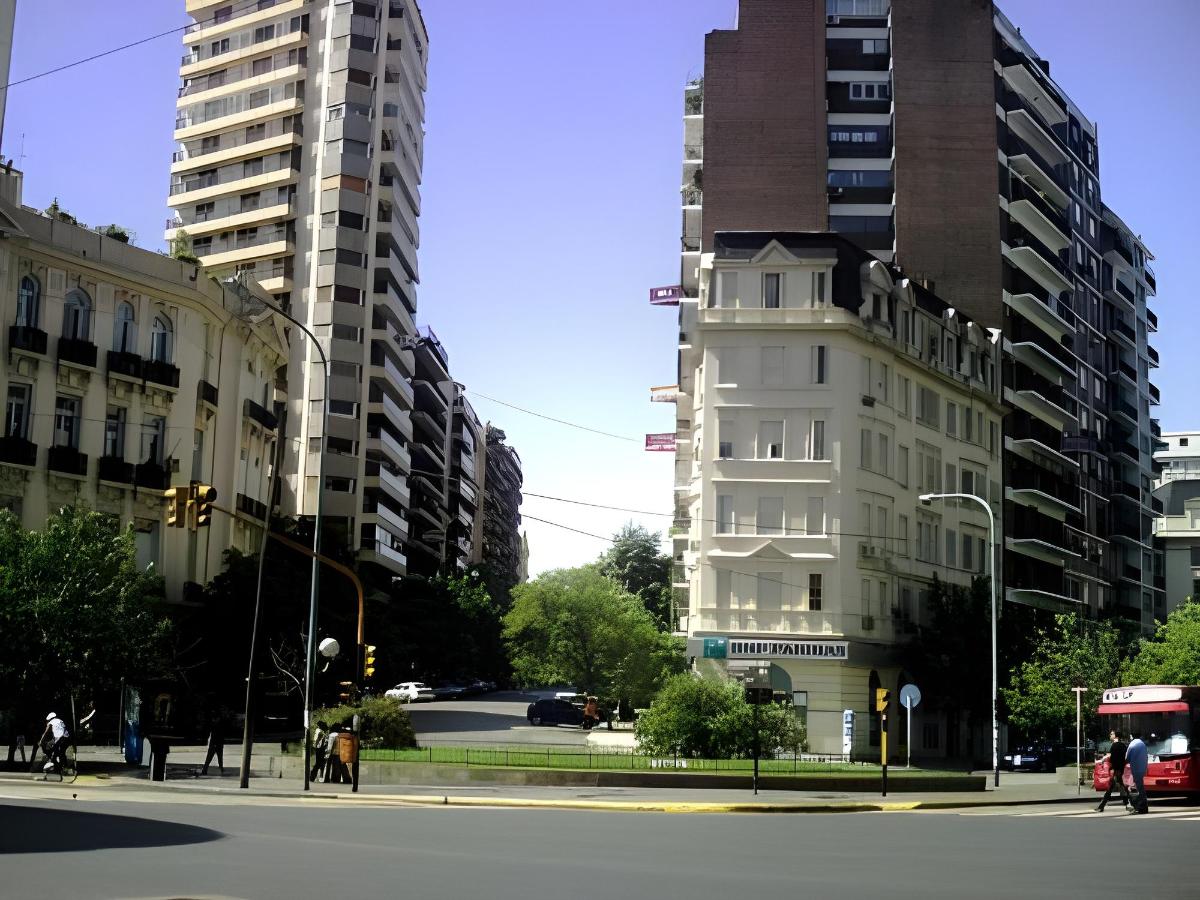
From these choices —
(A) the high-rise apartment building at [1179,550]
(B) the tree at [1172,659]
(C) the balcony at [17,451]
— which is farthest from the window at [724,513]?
(A) the high-rise apartment building at [1179,550]

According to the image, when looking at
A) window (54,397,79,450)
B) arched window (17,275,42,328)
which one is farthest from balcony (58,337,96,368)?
window (54,397,79,450)

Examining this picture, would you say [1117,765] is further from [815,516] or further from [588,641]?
[588,641]

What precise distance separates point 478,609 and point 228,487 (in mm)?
55928

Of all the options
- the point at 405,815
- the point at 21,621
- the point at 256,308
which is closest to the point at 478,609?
the point at 256,308

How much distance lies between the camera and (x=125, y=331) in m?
57.1

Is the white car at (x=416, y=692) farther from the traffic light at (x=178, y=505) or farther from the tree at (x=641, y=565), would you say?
the traffic light at (x=178, y=505)

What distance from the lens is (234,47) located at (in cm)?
9306

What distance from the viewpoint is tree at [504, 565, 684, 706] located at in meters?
84.1

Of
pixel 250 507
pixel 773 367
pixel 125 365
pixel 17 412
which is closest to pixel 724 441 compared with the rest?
pixel 773 367

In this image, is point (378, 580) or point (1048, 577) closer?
point (1048, 577)

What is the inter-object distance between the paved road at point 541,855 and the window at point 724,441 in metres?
33.9

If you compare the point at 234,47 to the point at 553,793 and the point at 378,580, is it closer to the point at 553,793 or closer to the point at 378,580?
the point at 378,580

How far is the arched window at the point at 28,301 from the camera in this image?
5328 centimetres

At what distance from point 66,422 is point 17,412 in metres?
1.97
